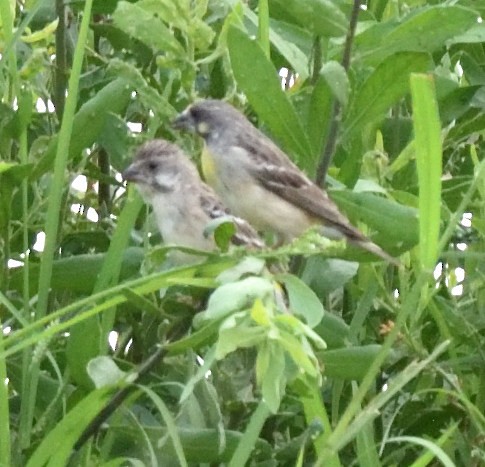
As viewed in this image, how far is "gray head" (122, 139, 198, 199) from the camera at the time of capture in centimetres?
189

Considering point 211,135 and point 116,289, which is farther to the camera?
point 211,135

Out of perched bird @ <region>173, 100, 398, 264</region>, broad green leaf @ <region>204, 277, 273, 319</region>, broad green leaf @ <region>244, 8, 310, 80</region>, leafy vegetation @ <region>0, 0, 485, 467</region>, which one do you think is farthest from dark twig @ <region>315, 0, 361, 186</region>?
broad green leaf @ <region>204, 277, 273, 319</region>

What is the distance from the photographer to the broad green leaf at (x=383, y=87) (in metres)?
1.57

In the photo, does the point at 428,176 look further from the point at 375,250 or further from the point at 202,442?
the point at 202,442

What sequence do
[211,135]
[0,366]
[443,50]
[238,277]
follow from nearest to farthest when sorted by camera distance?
[238,277], [0,366], [443,50], [211,135]

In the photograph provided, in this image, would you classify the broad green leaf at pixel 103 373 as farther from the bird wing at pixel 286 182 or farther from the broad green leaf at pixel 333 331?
the bird wing at pixel 286 182

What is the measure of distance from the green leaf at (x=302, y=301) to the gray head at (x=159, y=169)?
637 mm

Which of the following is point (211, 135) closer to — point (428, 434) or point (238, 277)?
point (428, 434)

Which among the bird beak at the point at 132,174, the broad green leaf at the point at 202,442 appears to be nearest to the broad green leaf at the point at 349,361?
the broad green leaf at the point at 202,442

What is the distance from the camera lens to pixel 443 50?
1942mm

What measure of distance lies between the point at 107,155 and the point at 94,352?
0.57 m

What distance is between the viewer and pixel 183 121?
5.88 feet

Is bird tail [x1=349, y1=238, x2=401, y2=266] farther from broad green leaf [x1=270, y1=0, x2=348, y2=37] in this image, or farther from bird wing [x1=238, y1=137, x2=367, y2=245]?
broad green leaf [x1=270, y1=0, x2=348, y2=37]

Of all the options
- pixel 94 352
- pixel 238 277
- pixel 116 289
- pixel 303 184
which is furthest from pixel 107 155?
pixel 238 277
